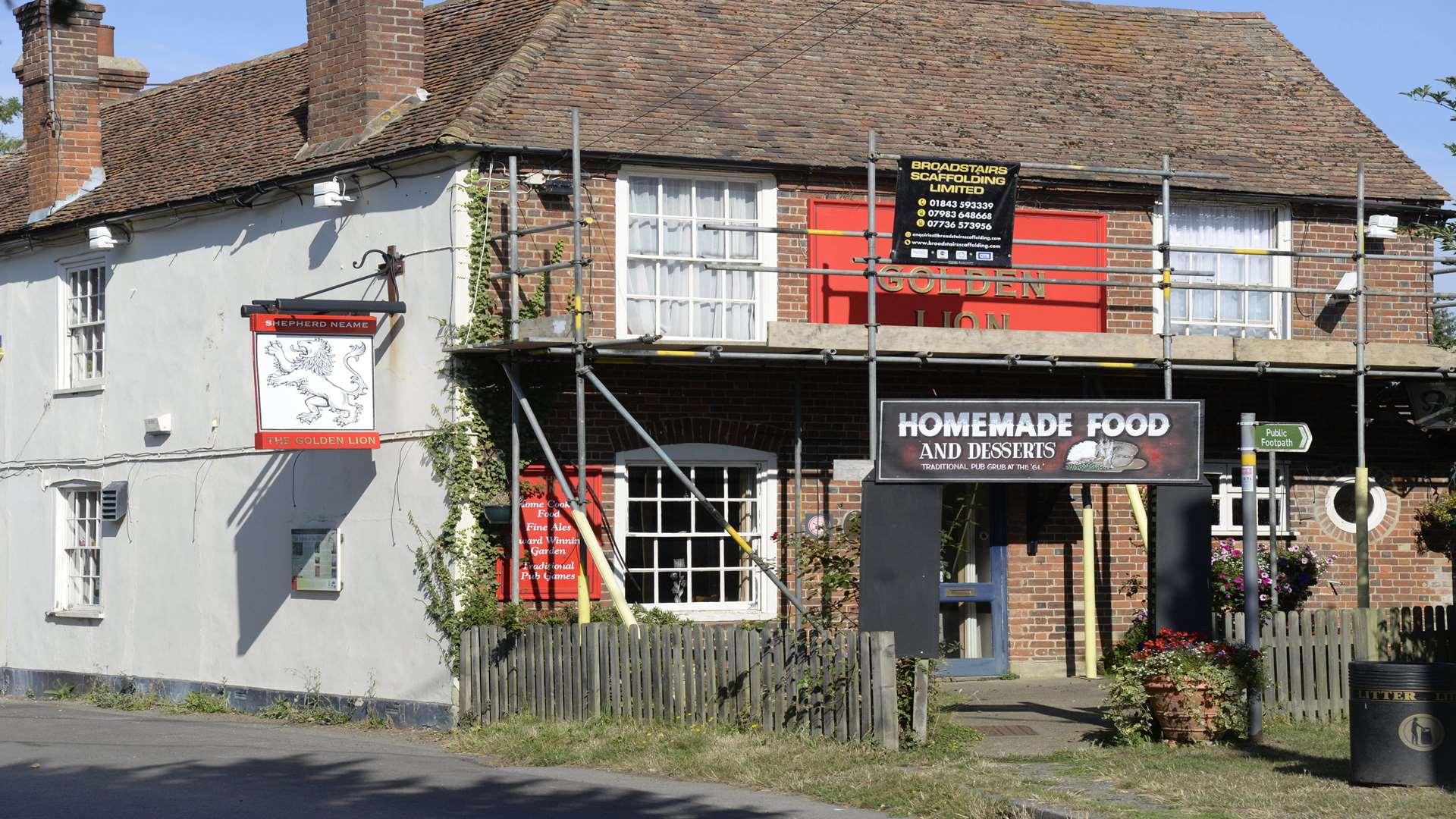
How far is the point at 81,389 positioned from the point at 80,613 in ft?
8.33

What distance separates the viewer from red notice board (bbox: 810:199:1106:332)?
17.3 meters

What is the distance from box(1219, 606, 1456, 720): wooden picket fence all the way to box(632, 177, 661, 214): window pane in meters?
6.35

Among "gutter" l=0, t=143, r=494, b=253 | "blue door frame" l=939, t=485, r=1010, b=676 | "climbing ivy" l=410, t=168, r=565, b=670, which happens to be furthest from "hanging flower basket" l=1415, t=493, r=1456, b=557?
"gutter" l=0, t=143, r=494, b=253

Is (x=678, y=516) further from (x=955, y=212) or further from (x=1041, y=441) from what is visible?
(x=1041, y=441)

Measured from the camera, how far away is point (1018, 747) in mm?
13422

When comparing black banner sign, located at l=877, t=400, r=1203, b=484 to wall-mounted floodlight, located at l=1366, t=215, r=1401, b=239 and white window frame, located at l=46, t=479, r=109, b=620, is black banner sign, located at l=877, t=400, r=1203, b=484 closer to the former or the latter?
wall-mounted floodlight, located at l=1366, t=215, r=1401, b=239

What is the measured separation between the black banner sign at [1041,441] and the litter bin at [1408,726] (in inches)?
116

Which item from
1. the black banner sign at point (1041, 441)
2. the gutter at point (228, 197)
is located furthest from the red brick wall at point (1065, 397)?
the black banner sign at point (1041, 441)

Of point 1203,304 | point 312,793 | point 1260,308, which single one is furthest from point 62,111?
point 1260,308

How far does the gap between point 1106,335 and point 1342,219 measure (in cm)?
405

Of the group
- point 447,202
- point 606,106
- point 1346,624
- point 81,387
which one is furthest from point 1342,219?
point 81,387

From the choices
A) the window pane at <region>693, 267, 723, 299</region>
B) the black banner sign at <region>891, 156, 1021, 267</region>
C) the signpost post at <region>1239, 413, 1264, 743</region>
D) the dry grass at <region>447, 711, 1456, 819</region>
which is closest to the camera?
the dry grass at <region>447, 711, 1456, 819</region>

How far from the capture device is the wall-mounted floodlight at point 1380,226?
18.5 meters

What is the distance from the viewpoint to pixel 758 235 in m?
17.2
